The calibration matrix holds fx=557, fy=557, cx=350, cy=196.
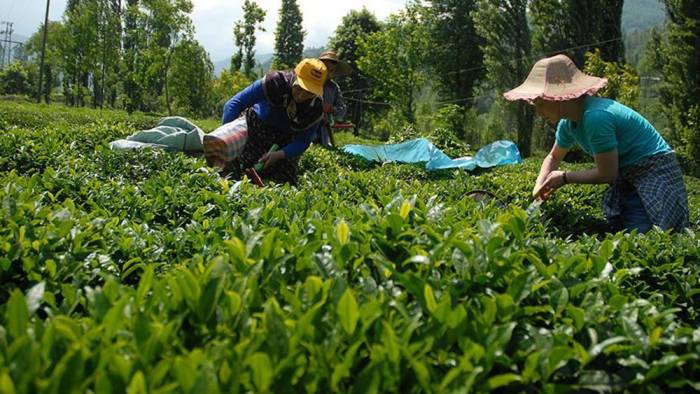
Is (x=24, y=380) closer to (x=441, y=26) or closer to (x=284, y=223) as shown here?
(x=284, y=223)

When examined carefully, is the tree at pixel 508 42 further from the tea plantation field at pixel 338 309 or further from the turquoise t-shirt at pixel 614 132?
the tea plantation field at pixel 338 309

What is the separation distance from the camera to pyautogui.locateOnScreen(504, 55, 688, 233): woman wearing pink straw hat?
344 centimetres

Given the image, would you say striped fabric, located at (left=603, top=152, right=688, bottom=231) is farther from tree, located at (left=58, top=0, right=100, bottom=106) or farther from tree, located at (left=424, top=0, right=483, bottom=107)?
tree, located at (left=424, top=0, right=483, bottom=107)

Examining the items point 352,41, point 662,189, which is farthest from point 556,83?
point 352,41

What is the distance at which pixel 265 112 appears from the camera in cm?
484

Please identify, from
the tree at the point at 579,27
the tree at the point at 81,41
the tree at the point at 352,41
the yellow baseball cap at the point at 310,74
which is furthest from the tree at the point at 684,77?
the tree at the point at 81,41

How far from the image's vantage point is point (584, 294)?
1624 mm

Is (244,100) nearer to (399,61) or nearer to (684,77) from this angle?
(684,77)

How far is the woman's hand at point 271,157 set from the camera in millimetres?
4562

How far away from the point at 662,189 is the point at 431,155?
7874 millimetres

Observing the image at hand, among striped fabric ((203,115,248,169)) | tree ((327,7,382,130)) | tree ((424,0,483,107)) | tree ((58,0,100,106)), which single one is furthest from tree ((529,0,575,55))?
striped fabric ((203,115,248,169))

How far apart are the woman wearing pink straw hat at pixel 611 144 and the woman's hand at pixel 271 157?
6.25 ft

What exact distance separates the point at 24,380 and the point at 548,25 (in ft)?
90.0

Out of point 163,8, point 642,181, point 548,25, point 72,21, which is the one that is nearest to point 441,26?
point 548,25
